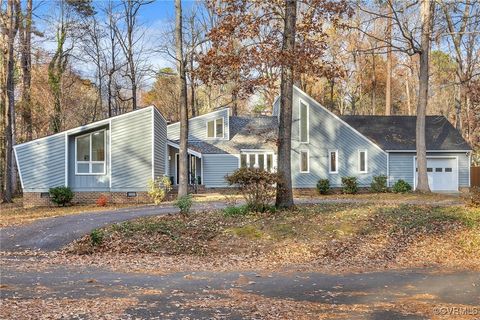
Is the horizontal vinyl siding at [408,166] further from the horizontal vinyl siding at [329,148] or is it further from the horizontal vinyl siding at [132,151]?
the horizontal vinyl siding at [132,151]

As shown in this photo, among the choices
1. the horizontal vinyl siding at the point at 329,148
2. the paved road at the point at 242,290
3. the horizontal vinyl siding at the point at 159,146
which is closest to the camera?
the paved road at the point at 242,290

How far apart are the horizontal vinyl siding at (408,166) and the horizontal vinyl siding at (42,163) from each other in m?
19.7

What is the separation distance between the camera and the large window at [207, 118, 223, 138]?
3297 centimetres

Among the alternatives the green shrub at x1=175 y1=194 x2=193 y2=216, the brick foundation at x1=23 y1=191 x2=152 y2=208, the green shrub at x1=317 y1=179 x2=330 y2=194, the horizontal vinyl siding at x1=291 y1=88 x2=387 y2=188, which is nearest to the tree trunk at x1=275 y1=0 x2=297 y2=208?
the green shrub at x1=175 y1=194 x2=193 y2=216

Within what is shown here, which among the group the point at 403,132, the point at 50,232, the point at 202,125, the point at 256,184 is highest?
the point at 202,125

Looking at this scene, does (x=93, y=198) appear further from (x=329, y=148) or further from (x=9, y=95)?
(x=329, y=148)

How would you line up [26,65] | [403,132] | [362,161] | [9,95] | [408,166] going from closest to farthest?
[9,95]
[26,65]
[362,161]
[408,166]
[403,132]

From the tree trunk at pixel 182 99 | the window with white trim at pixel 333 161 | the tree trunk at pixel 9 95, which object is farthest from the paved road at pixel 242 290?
the window with white trim at pixel 333 161

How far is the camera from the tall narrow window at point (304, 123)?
100 ft

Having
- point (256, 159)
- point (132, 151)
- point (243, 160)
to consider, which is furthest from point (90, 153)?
point (256, 159)

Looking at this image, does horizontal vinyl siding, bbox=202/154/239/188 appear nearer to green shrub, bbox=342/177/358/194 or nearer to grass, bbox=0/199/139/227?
green shrub, bbox=342/177/358/194

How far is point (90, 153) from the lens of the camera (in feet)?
79.6

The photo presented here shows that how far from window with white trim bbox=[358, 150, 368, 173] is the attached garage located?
4.12 m

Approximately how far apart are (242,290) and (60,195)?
57.8 feet
